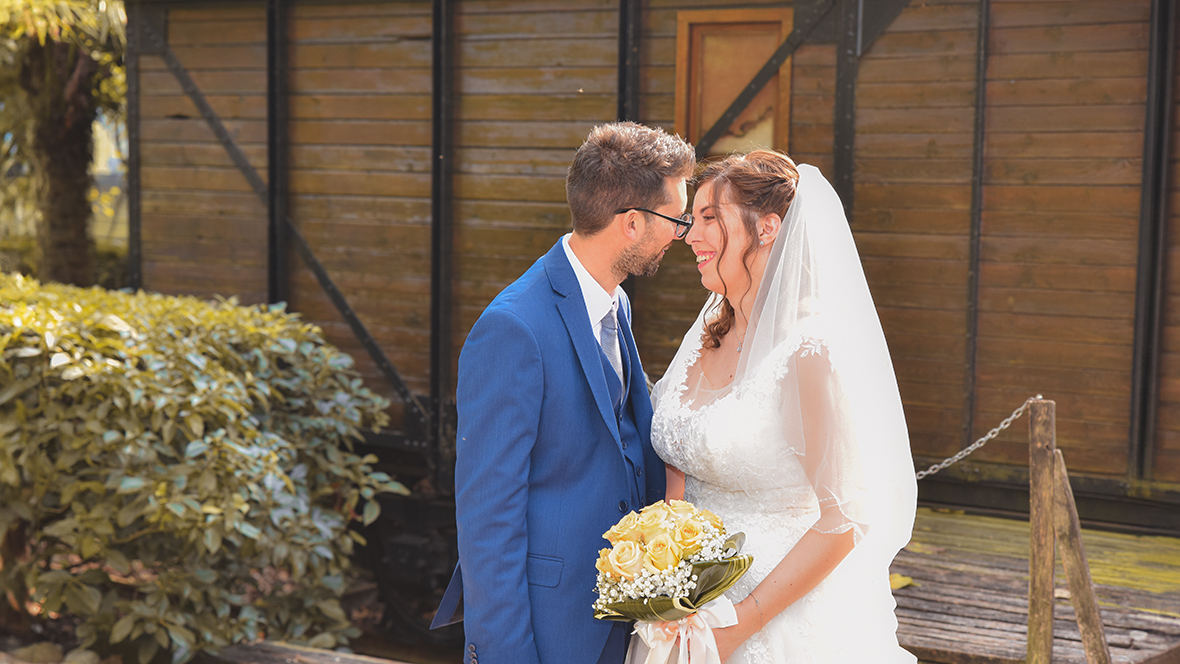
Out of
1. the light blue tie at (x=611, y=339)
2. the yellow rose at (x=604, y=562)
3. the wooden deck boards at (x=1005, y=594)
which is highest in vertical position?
the light blue tie at (x=611, y=339)

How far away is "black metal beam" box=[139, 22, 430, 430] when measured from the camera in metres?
6.72

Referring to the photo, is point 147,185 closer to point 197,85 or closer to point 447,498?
point 197,85

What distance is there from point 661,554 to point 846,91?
428cm

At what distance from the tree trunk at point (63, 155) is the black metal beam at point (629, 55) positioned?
6.18 m

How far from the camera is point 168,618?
429 cm

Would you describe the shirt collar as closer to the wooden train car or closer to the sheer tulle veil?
the sheer tulle veil

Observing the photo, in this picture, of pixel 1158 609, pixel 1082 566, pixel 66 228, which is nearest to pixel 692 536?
pixel 1082 566

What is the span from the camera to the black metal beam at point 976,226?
5520 mm

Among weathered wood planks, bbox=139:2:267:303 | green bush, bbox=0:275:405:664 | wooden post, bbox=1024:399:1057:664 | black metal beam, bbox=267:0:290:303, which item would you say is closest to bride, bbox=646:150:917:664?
wooden post, bbox=1024:399:1057:664

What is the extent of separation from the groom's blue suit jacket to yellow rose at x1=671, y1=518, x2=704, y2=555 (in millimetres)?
284

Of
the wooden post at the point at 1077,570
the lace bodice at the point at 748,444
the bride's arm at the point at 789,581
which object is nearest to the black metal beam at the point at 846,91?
the wooden post at the point at 1077,570

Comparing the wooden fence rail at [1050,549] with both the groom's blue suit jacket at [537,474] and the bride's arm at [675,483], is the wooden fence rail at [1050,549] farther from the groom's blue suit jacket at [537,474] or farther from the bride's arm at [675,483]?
the groom's blue suit jacket at [537,474]

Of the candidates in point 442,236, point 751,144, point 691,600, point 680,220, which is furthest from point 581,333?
point 442,236

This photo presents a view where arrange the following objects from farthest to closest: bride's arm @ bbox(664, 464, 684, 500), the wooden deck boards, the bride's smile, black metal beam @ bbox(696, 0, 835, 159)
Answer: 1. black metal beam @ bbox(696, 0, 835, 159)
2. the wooden deck boards
3. bride's arm @ bbox(664, 464, 684, 500)
4. the bride's smile
